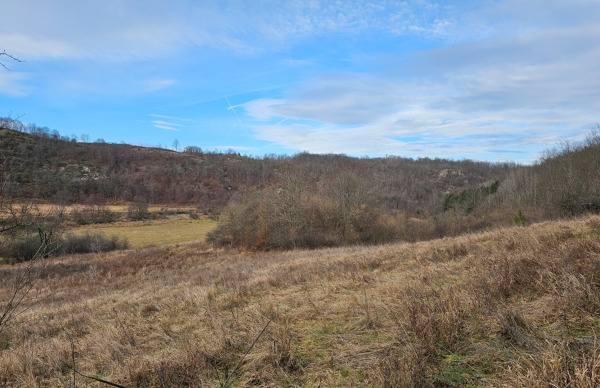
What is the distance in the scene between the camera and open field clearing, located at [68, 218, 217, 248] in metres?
44.8

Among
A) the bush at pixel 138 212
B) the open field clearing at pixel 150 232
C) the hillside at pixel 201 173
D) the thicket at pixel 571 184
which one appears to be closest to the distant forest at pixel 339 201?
the thicket at pixel 571 184

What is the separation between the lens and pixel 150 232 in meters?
54.8

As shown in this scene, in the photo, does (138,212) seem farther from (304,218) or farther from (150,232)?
(304,218)

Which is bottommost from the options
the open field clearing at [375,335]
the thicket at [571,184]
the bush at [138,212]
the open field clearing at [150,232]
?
the open field clearing at [150,232]

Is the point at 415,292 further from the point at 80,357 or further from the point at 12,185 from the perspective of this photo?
the point at 12,185

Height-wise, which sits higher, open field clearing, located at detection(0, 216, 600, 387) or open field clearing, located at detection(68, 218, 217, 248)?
open field clearing, located at detection(0, 216, 600, 387)

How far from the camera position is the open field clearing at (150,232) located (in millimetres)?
44781

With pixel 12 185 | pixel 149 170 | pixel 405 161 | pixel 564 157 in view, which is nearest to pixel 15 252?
pixel 12 185

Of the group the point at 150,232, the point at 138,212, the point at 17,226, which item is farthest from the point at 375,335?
the point at 138,212

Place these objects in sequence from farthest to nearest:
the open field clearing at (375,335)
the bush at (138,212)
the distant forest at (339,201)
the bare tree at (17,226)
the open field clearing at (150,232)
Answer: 1. the bush at (138,212)
2. the open field clearing at (150,232)
3. the distant forest at (339,201)
4. the bare tree at (17,226)
5. the open field clearing at (375,335)

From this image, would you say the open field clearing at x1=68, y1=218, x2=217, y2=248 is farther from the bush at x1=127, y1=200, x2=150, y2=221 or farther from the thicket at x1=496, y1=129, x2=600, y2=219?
the thicket at x1=496, y1=129, x2=600, y2=219

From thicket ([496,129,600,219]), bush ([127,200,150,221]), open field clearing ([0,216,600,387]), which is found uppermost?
thicket ([496,129,600,219])

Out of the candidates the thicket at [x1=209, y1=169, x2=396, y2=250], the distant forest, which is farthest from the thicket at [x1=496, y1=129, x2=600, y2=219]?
the thicket at [x1=209, y1=169, x2=396, y2=250]

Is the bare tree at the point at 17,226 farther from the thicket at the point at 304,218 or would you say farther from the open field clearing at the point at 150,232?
the open field clearing at the point at 150,232
